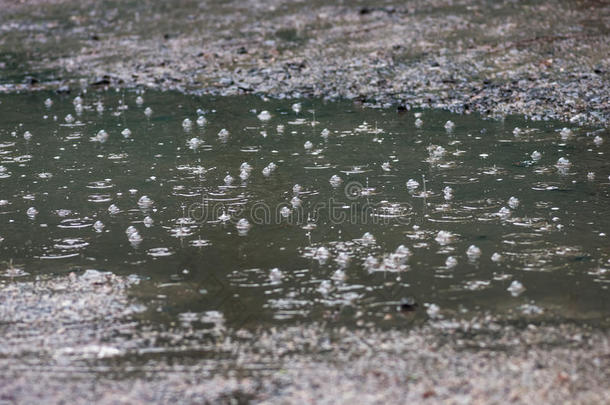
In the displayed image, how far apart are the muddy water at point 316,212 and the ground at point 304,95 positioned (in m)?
0.27

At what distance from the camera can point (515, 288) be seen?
4.46m

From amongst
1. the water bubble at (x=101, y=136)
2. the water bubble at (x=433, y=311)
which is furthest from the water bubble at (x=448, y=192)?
the water bubble at (x=101, y=136)

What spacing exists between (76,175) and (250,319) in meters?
3.47

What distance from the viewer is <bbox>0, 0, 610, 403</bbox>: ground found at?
3574 mm

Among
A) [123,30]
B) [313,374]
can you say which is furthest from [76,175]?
[123,30]

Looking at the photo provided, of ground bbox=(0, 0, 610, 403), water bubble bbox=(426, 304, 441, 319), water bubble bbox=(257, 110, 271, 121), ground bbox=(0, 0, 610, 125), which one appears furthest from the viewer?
ground bbox=(0, 0, 610, 125)

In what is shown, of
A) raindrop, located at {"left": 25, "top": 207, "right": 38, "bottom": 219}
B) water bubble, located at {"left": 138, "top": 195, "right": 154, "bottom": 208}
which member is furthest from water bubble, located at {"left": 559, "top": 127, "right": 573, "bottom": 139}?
raindrop, located at {"left": 25, "top": 207, "right": 38, "bottom": 219}

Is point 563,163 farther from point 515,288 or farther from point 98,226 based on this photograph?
point 98,226

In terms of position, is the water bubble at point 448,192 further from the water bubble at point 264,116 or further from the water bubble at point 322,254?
the water bubble at point 264,116

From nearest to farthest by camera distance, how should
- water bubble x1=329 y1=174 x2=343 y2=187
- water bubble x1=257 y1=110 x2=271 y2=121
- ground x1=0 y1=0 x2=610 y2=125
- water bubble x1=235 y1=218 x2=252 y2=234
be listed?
water bubble x1=235 y1=218 x2=252 y2=234 → water bubble x1=329 y1=174 x2=343 y2=187 → water bubble x1=257 y1=110 x2=271 y2=121 → ground x1=0 y1=0 x2=610 y2=125

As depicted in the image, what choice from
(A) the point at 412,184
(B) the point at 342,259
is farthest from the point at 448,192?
(B) the point at 342,259

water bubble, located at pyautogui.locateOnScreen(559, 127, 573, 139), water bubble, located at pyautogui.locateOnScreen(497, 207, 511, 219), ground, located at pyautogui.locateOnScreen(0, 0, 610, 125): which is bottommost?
water bubble, located at pyautogui.locateOnScreen(497, 207, 511, 219)

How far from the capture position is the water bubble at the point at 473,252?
4953 millimetres

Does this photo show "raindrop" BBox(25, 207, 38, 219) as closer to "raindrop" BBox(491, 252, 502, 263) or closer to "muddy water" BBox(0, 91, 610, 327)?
"muddy water" BBox(0, 91, 610, 327)
